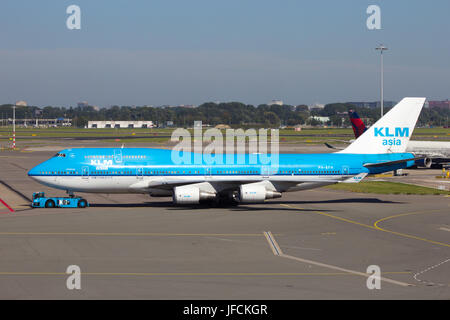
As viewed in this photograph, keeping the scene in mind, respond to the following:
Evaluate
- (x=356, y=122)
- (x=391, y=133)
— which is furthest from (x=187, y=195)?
(x=356, y=122)

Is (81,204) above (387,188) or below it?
above

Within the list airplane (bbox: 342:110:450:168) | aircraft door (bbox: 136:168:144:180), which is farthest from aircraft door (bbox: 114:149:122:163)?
airplane (bbox: 342:110:450:168)

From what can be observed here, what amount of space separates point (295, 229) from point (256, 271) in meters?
11.1

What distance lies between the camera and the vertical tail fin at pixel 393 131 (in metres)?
47.8

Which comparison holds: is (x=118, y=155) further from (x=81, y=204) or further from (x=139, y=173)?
(x=81, y=204)

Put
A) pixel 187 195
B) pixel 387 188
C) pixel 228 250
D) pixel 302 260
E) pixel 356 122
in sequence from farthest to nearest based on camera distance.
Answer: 1. pixel 356 122
2. pixel 387 188
3. pixel 187 195
4. pixel 228 250
5. pixel 302 260

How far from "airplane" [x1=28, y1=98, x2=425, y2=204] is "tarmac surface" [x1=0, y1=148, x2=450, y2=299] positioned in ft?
4.98

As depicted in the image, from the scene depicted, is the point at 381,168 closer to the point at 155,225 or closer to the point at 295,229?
the point at 295,229

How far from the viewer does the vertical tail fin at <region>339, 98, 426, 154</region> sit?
47.8m

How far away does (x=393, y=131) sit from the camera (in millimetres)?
47969

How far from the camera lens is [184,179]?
44.1 metres

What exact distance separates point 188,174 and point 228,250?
15077mm

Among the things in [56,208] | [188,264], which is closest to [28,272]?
[188,264]

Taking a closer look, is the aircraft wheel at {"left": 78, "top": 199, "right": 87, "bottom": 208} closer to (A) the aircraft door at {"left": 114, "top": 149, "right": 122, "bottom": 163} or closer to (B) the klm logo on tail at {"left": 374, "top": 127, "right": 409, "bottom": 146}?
(A) the aircraft door at {"left": 114, "top": 149, "right": 122, "bottom": 163}
